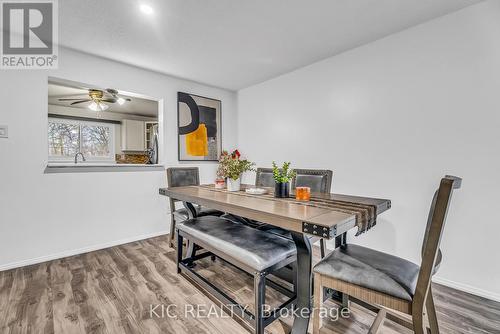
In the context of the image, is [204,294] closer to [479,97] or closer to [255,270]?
[255,270]

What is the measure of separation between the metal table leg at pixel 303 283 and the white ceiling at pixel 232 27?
188cm

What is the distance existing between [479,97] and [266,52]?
207 cm

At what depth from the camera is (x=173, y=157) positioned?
3.47 m

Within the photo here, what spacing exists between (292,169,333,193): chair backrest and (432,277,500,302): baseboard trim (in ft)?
4.23

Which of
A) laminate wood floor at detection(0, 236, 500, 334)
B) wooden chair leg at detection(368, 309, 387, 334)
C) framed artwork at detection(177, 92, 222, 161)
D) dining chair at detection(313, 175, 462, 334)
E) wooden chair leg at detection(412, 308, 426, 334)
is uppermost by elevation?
framed artwork at detection(177, 92, 222, 161)

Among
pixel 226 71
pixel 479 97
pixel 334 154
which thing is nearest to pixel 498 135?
pixel 479 97

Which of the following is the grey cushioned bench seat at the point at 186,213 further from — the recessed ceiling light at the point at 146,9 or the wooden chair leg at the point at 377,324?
the recessed ceiling light at the point at 146,9

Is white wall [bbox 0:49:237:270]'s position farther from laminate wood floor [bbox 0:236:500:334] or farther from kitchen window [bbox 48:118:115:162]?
kitchen window [bbox 48:118:115:162]

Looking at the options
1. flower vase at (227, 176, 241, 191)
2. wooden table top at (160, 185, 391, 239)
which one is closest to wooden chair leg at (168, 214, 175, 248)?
flower vase at (227, 176, 241, 191)

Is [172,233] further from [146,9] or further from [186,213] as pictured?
[146,9]

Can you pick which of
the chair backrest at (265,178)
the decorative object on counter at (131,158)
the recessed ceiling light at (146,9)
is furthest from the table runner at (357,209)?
the decorative object on counter at (131,158)

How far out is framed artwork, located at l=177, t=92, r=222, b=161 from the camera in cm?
355

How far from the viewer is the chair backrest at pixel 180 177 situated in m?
2.76

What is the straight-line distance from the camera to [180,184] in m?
2.84
